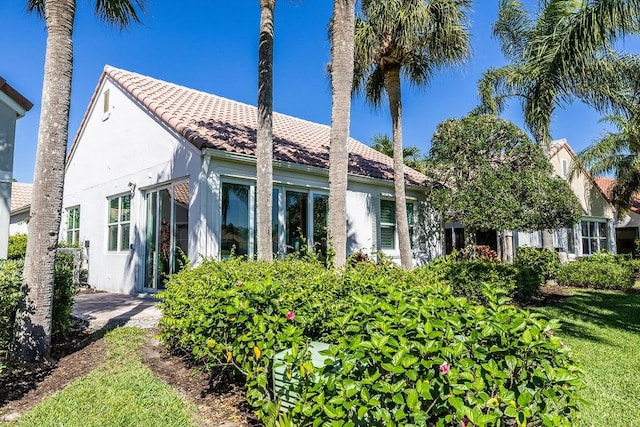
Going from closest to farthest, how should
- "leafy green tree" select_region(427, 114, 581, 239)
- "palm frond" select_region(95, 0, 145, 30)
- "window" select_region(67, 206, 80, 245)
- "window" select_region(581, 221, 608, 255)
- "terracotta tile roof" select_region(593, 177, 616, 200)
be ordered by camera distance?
"palm frond" select_region(95, 0, 145, 30) → "leafy green tree" select_region(427, 114, 581, 239) → "window" select_region(67, 206, 80, 245) → "window" select_region(581, 221, 608, 255) → "terracotta tile roof" select_region(593, 177, 616, 200)

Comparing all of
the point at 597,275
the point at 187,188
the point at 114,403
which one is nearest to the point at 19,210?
the point at 187,188

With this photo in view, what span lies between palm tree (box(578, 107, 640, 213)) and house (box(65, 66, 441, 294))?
518 inches

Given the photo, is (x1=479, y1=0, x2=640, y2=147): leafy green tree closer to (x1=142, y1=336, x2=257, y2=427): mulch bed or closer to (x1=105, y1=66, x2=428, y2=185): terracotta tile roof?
(x1=105, y1=66, x2=428, y2=185): terracotta tile roof

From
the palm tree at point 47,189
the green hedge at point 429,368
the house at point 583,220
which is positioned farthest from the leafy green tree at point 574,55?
the palm tree at point 47,189

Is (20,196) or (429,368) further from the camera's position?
(20,196)

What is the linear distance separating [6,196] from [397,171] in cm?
1036

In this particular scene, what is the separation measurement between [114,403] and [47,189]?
3.09 metres

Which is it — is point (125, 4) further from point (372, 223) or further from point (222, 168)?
point (372, 223)

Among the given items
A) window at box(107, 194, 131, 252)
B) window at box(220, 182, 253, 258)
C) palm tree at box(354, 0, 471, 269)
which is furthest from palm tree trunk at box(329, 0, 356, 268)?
window at box(107, 194, 131, 252)

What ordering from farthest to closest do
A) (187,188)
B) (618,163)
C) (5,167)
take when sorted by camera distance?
(618,163) < (187,188) < (5,167)

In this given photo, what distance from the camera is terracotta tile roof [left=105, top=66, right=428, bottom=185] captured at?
10.7 metres

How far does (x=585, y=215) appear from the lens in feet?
→ 80.8

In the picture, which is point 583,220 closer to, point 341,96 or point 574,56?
point 574,56

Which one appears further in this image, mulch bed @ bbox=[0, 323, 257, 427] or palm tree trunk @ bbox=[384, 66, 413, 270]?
palm tree trunk @ bbox=[384, 66, 413, 270]
